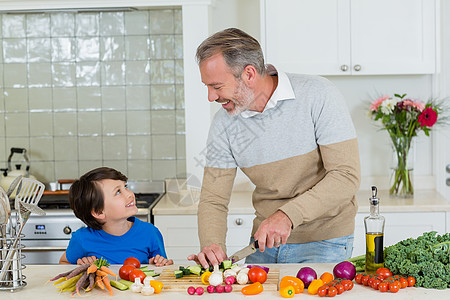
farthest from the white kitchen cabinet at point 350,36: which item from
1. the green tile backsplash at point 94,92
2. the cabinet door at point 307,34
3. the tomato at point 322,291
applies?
the tomato at point 322,291

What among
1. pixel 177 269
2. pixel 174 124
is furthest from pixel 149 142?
pixel 177 269

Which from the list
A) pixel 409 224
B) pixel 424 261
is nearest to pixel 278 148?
pixel 424 261

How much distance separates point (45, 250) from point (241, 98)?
165cm

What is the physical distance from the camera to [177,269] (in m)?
1.99

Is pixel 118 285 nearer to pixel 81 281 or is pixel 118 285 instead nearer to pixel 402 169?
pixel 81 281

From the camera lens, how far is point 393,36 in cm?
341

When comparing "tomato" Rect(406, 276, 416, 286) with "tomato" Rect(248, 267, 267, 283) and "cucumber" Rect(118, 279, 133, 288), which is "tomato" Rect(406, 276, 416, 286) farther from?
"cucumber" Rect(118, 279, 133, 288)

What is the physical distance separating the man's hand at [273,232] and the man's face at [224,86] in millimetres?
463

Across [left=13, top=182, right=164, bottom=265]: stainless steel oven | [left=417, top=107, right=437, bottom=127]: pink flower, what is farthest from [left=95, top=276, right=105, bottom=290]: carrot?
[left=417, top=107, right=437, bottom=127]: pink flower

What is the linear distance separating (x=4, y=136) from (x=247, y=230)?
175 centimetres

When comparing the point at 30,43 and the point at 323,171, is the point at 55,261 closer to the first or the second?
the point at 30,43

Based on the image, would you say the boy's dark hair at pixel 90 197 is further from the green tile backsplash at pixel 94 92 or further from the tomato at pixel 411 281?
the green tile backsplash at pixel 94 92

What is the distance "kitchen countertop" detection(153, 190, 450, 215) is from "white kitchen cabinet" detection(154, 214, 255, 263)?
3 centimetres

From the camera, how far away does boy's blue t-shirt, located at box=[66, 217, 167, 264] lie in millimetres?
2338
